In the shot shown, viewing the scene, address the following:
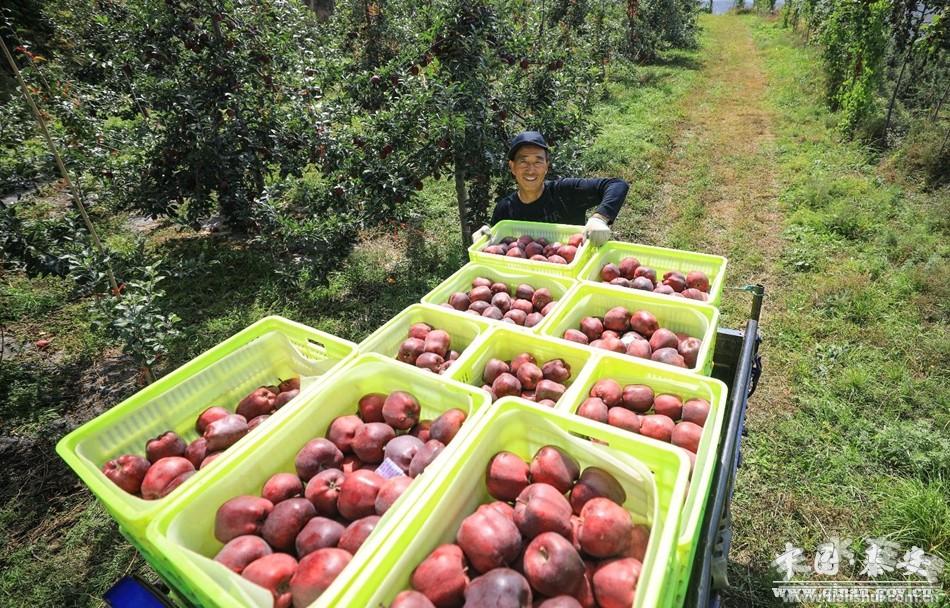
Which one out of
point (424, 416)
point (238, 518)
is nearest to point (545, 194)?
point (424, 416)

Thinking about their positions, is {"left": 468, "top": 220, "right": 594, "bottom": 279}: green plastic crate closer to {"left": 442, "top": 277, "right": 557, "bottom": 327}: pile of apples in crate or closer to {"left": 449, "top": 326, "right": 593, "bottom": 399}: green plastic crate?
{"left": 442, "top": 277, "right": 557, "bottom": 327}: pile of apples in crate

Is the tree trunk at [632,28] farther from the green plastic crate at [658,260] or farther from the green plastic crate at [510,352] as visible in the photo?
the green plastic crate at [510,352]

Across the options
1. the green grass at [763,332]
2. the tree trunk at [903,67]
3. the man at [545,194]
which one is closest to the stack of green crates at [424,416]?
the man at [545,194]

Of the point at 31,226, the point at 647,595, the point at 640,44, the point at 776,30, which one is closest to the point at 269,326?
the point at 647,595

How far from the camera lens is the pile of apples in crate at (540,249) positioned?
10.0ft

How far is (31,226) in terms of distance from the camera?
3.91 m

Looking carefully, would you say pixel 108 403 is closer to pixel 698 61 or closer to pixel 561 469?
pixel 561 469

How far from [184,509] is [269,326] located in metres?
1.12

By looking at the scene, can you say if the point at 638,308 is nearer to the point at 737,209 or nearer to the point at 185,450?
the point at 185,450

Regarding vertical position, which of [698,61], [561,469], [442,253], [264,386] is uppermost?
[698,61]

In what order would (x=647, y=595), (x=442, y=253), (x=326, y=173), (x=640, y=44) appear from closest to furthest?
1. (x=647, y=595)
2. (x=326, y=173)
3. (x=442, y=253)
4. (x=640, y=44)

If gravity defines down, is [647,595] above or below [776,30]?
below

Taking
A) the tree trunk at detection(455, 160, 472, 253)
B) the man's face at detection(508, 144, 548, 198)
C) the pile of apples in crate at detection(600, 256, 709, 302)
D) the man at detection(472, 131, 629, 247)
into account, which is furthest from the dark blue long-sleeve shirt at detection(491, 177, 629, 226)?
the tree trunk at detection(455, 160, 472, 253)

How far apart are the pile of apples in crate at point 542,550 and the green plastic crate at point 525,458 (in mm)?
42
